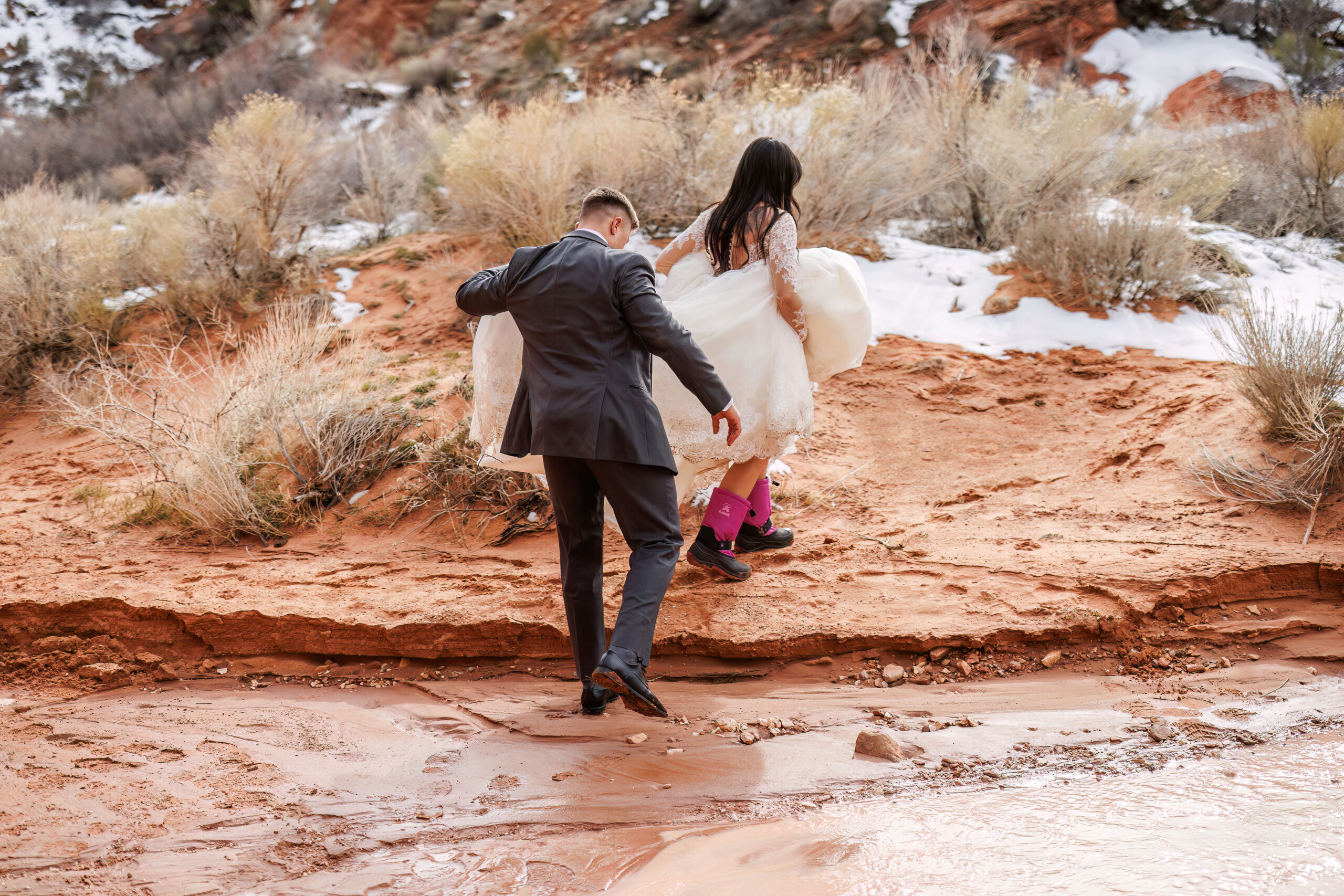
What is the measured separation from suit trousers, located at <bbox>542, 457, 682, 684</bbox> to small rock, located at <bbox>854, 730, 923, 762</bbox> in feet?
2.54

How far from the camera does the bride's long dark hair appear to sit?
3592 mm

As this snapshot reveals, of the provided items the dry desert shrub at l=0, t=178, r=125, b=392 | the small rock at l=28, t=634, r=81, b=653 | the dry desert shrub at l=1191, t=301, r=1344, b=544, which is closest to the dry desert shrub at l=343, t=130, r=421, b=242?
the dry desert shrub at l=0, t=178, r=125, b=392

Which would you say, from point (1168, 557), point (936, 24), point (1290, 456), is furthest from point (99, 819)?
point (936, 24)

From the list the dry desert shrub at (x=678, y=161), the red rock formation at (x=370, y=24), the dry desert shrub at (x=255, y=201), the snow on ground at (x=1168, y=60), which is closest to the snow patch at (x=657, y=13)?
the red rock formation at (x=370, y=24)

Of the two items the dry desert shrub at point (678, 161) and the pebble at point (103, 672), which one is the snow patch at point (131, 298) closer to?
the dry desert shrub at point (678, 161)

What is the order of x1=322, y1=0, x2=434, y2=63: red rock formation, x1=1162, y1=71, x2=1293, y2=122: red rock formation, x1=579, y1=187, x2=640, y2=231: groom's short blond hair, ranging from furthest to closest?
1. x1=322, y1=0, x2=434, y2=63: red rock formation
2. x1=1162, y1=71, x2=1293, y2=122: red rock formation
3. x1=579, y1=187, x2=640, y2=231: groom's short blond hair

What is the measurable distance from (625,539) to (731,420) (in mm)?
553

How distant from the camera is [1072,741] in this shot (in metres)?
2.96

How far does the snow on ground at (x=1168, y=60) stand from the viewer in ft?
41.5

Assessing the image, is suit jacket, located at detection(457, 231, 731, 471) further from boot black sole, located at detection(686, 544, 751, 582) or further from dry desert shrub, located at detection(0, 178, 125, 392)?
dry desert shrub, located at detection(0, 178, 125, 392)

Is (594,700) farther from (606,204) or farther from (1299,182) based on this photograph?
(1299,182)

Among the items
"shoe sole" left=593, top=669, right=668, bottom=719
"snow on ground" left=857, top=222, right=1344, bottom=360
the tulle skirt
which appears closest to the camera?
"shoe sole" left=593, top=669, right=668, bottom=719

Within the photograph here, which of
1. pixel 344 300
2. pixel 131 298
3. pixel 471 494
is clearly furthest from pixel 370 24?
pixel 471 494

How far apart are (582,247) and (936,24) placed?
13368mm
